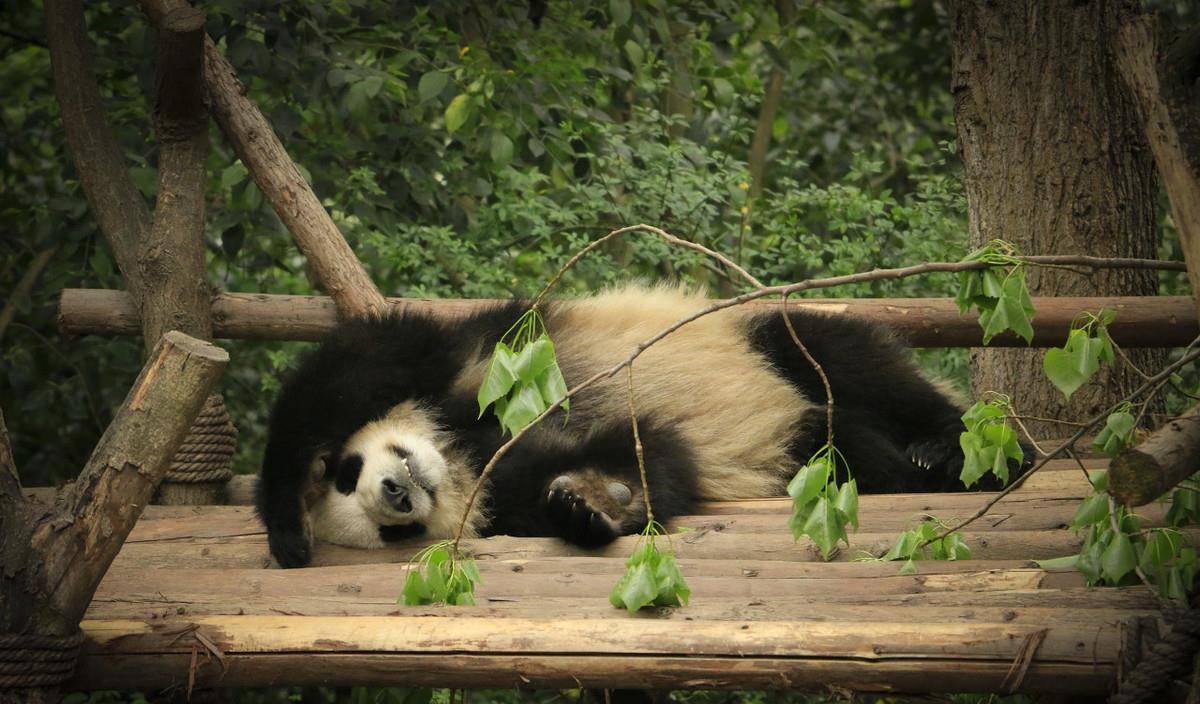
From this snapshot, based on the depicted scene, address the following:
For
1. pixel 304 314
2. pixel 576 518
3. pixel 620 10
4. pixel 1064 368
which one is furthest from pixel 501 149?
pixel 1064 368

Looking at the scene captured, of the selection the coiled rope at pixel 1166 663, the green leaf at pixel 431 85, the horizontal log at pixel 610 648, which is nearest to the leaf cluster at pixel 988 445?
the horizontal log at pixel 610 648

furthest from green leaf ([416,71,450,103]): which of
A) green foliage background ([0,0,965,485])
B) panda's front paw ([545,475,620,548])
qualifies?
panda's front paw ([545,475,620,548])

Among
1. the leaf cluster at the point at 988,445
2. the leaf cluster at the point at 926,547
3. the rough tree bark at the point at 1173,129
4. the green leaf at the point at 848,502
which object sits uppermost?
the rough tree bark at the point at 1173,129

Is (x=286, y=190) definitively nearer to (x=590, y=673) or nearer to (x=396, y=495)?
(x=396, y=495)

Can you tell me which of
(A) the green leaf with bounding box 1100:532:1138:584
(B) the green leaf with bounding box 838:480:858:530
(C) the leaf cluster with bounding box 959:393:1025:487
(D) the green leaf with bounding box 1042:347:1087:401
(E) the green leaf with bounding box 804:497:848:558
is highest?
(D) the green leaf with bounding box 1042:347:1087:401

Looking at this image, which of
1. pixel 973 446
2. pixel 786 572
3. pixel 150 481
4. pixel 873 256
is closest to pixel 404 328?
pixel 150 481

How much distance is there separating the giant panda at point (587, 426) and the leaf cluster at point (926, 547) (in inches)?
24.0

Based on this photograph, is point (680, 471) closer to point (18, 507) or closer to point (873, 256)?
point (18, 507)

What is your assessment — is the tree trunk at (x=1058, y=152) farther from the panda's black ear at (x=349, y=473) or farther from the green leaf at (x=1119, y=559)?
the panda's black ear at (x=349, y=473)

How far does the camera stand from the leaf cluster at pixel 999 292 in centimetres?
204

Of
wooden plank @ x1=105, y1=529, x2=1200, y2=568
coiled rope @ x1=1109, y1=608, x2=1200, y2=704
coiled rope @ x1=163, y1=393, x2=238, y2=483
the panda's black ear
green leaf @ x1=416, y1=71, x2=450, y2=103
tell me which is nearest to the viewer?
coiled rope @ x1=1109, y1=608, x2=1200, y2=704

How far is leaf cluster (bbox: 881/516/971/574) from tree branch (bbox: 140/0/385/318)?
66.6 inches

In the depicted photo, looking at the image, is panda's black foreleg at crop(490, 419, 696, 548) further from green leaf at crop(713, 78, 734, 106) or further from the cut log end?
green leaf at crop(713, 78, 734, 106)

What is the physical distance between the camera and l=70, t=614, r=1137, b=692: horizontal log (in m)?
1.80
